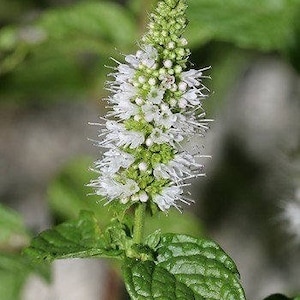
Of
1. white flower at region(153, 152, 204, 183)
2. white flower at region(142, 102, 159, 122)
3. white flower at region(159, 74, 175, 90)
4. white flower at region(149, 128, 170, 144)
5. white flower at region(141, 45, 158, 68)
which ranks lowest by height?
white flower at region(153, 152, 204, 183)

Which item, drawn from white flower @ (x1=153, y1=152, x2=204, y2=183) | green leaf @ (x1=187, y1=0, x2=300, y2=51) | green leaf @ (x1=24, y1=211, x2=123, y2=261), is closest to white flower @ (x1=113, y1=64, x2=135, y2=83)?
white flower @ (x1=153, y1=152, x2=204, y2=183)

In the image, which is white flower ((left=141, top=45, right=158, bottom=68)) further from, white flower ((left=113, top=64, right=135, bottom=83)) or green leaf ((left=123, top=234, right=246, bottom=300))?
green leaf ((left=123, top=234, right=246, bottom=300))

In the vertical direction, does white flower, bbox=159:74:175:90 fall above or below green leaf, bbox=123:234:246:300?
above

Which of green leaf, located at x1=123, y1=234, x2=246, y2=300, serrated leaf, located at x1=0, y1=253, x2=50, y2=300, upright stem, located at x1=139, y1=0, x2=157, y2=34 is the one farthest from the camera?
upright stem, located at x1=139, y1=0, x2=157, y2=34

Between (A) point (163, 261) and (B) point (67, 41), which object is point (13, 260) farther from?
(A) point (163, 261)

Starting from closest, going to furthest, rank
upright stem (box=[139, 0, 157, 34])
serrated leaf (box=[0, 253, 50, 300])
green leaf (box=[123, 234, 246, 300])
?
green leaf (box=[123, 234, 246, 300])
serrated leaf (box=[0, 253, 50, 300])
upright stem (box=[139, 0, 157, 34])

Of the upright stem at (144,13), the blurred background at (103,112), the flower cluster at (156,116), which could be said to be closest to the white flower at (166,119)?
the flower cluster at (156,116)

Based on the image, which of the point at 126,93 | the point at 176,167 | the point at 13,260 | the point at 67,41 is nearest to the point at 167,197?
the point at 176,167

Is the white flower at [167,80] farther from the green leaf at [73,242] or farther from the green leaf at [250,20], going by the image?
the green leaf at [250,20]
